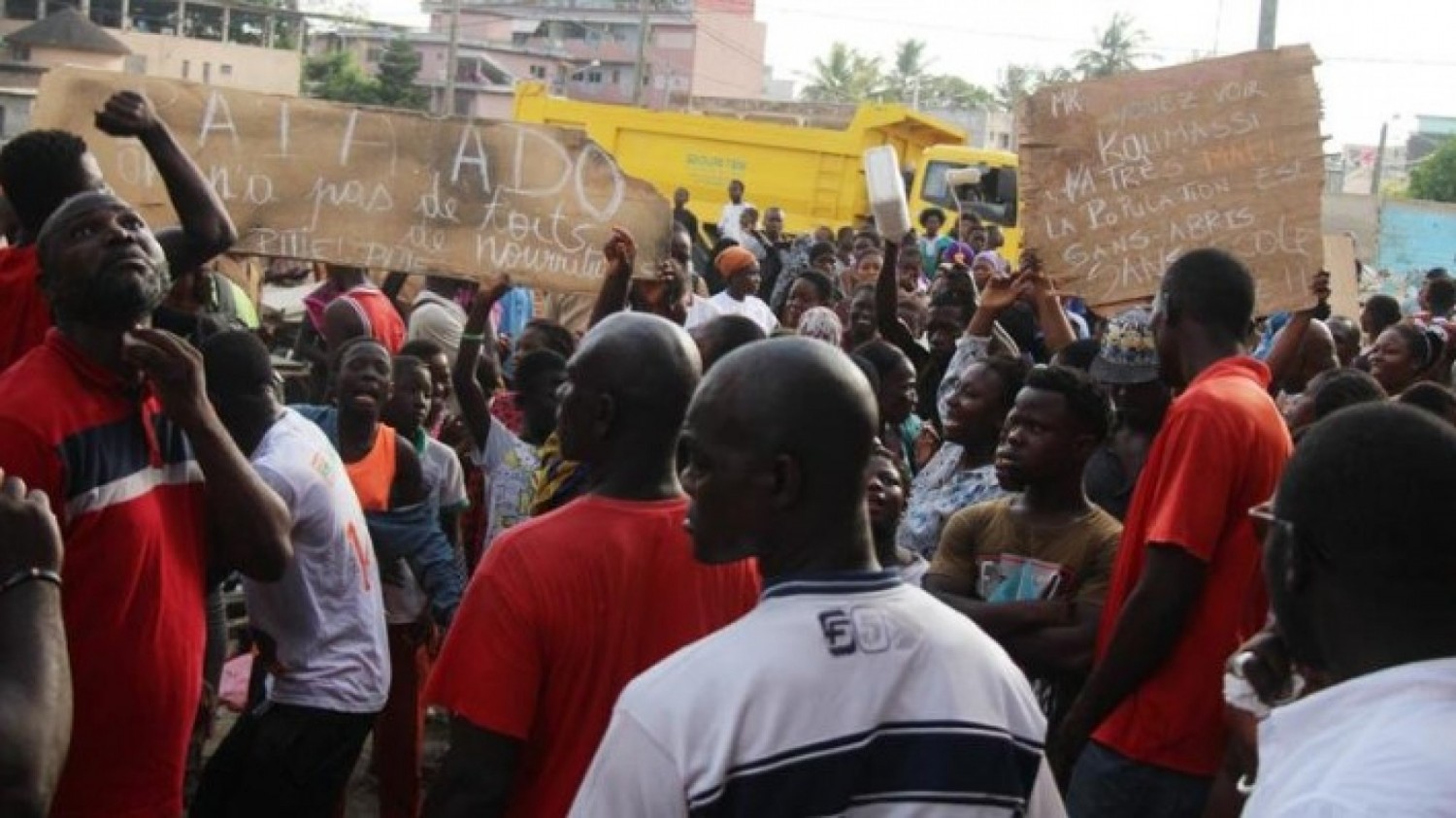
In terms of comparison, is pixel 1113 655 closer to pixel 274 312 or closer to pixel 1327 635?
pixel 1327 635

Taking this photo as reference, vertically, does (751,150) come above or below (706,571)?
above

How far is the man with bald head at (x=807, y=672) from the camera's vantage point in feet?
8.02

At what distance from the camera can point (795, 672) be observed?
2.47m

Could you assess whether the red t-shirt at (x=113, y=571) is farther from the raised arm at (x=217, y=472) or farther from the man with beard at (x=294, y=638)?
the man with beard at (x=294, y=638)

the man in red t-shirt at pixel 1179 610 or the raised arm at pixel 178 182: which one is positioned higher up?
the raised arm at pixel 178 182

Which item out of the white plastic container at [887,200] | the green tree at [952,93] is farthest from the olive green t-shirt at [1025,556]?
the green tree at [952,93]

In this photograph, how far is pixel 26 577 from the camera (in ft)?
8.87

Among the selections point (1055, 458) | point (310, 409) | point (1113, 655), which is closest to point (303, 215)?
point (310, 409)

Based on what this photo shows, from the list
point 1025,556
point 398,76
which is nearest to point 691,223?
point 1025,556

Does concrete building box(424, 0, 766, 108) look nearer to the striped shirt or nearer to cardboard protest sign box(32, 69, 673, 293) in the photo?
cardboard protest sign box(32, 69, 673, 293)

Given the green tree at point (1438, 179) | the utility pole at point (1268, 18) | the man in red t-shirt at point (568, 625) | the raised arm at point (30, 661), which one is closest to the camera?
the raised arm at point (30, 661)

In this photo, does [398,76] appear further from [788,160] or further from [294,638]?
[294,638]

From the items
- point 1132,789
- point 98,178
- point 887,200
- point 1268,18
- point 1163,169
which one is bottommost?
point 1132,789

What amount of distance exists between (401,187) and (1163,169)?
290cm
